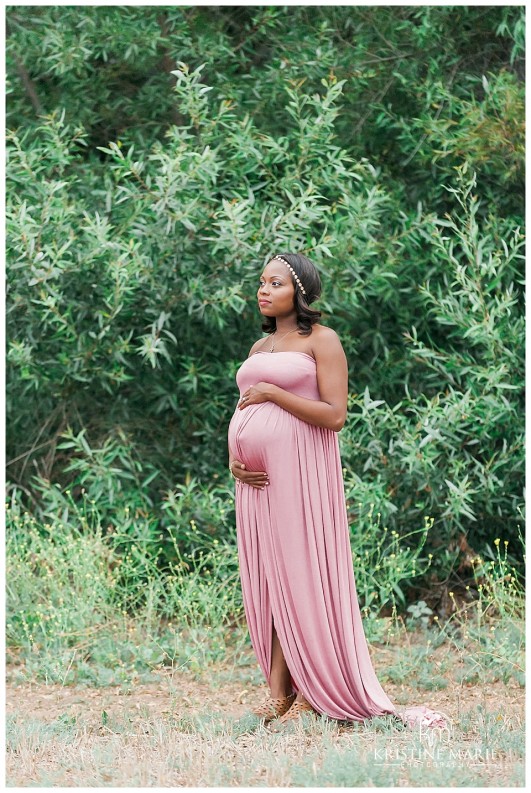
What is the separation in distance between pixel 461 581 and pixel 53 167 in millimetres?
3981

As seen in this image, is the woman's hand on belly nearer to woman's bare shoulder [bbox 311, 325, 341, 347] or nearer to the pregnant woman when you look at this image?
the pregnant woman

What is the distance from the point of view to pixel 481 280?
6570mm

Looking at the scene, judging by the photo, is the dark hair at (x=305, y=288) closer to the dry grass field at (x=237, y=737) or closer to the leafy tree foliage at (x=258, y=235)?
the leafy tree foliage at (x=258, y=235)

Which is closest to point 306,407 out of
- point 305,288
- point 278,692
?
point 305,288

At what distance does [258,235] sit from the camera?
6.08 metres

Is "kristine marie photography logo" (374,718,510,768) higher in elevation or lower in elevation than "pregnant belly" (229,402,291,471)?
lower

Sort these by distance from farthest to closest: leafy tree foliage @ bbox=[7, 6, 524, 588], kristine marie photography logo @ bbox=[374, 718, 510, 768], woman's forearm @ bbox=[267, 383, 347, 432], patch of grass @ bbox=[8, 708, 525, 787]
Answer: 1. leafy tree foliage @ bbox=[7, 6, 524, 588]
2. woman's forearm @ bbox=[267, 383, 347, 432]
3. kristine marie photography logo @ bbox=[374, 718, 510, 768]
4. patch of grass @ bbox=[8, 708, 525, 787]

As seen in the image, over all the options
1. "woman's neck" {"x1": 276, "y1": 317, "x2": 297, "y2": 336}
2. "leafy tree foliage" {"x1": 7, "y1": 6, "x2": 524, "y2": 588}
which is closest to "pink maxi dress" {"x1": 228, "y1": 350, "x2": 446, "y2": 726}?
"woman's neck" {"x1": 276, "y1": 317, "x2": 297, "y2": 336}

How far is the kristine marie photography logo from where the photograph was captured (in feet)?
12.7

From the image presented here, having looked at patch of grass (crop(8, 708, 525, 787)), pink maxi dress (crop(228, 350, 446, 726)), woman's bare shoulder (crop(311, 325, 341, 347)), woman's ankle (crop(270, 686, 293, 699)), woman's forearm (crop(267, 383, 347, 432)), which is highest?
woman's bare shoulder (crop(311, 325, 341, 347))

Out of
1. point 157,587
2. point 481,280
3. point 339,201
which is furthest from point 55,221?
point 481,280

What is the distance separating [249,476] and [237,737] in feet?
3.77

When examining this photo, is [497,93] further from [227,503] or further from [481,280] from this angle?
[227,503]

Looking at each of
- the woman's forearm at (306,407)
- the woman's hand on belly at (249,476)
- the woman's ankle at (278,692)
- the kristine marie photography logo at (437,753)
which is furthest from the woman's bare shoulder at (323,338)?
the kristine marie photography logo at (437,753)
